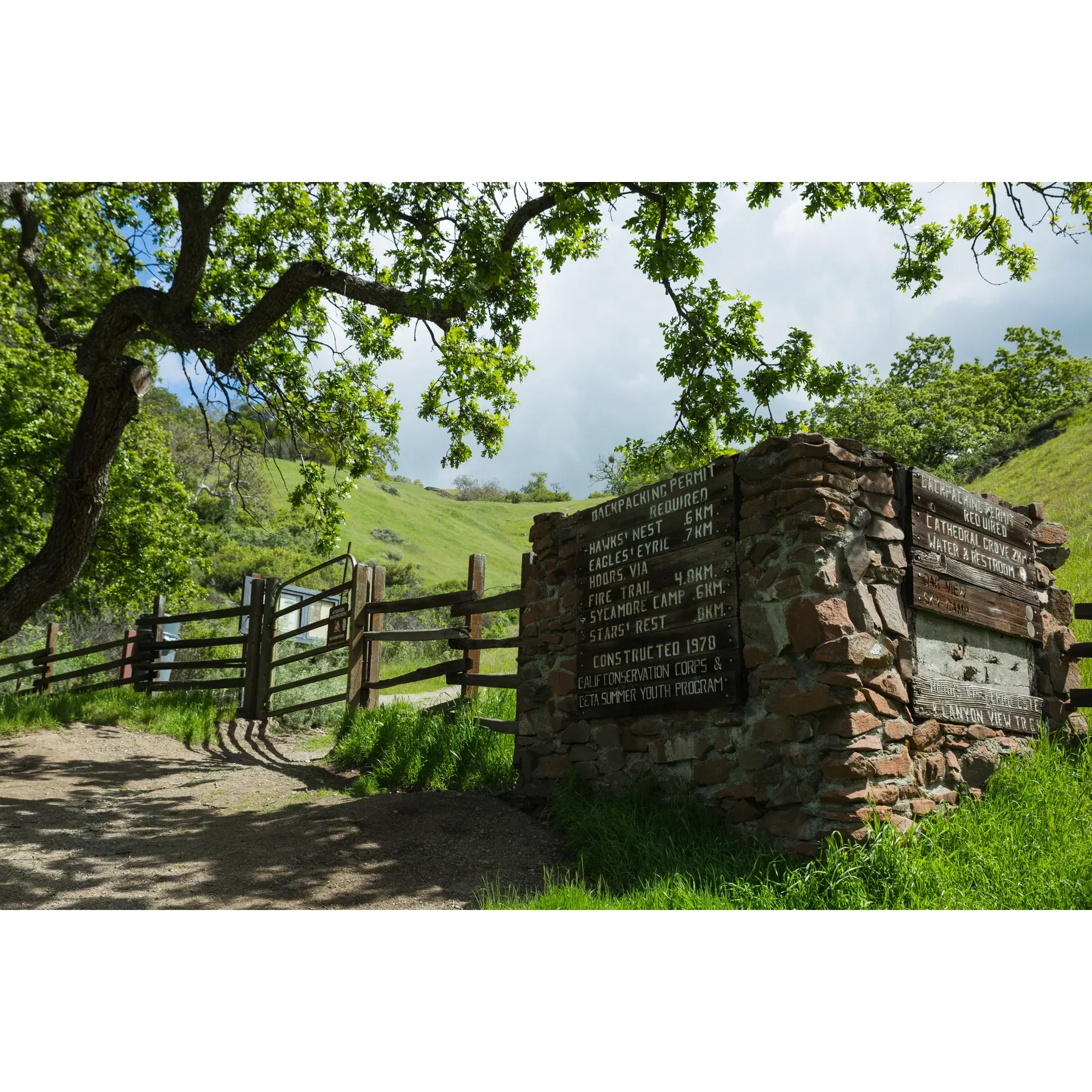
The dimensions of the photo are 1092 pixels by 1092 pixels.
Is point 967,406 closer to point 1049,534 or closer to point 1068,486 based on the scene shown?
point 1068,486

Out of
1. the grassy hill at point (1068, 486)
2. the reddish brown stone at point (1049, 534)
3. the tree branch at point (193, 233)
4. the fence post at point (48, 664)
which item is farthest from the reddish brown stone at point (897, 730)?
the fence post at point (48, 664)

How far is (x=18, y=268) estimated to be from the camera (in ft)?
40.0

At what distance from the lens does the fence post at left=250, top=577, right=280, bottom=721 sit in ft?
39.5

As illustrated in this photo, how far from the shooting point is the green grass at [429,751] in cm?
746

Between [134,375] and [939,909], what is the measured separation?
9375 millimetres

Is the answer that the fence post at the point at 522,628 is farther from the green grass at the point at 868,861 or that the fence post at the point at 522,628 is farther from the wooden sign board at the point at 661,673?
the green grass at the point at 868,861

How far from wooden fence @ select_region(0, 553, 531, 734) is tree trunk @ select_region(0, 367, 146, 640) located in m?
2.46

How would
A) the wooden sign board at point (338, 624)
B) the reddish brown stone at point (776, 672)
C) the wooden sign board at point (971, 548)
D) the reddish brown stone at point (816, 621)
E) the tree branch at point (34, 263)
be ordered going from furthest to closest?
1. the tree branch at point (34, 263)
2. the wooden sign board at point (338, 624)
3. the wooden sign board at point (971, 548)
4. the reddish brown stone at point (776, 672)
5. the reddish brown stone at point (816, 621)

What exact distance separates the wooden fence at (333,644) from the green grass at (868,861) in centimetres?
256

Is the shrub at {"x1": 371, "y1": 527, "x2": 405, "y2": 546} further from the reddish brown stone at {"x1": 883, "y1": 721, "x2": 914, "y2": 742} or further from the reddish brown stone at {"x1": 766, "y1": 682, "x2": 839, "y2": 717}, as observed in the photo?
the reddish brown stone at {"x1": 883, "y1": 721, "x2": 914, "y2": 742}

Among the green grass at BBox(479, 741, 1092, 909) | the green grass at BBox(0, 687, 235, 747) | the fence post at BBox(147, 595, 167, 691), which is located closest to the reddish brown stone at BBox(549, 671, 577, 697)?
the green grass at BBox(479, 741, 1092, 909)

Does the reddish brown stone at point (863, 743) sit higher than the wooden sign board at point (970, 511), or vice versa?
the wooden sign board at point (970, 511)

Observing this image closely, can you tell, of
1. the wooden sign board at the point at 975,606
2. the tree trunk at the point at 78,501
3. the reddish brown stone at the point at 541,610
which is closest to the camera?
the wooden sign board at the point at 975,606

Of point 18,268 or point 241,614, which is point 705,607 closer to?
point 241,614
